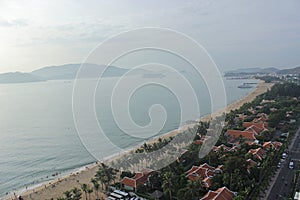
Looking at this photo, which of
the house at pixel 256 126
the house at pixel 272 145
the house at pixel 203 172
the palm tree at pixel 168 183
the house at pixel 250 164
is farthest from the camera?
the house at pixel 256 126

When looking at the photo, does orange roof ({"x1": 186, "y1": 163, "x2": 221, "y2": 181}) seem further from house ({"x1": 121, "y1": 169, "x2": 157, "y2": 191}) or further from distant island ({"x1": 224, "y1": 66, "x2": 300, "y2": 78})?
distant island ({"x1": 224, "y1": 66, "x2": 300, "y2": 78})

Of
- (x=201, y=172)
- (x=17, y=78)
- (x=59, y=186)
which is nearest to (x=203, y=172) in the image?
(x=201, y=172)

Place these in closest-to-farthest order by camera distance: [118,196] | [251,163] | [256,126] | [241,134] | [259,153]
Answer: [118,196], [251,163], [259,153], [241,134], [256,126]

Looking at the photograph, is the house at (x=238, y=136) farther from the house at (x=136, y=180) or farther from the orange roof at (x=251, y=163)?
the house at (x=136, y=180)

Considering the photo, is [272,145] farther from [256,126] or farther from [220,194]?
[220,194]

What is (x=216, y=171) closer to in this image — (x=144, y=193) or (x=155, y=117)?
(x=144, y=193)

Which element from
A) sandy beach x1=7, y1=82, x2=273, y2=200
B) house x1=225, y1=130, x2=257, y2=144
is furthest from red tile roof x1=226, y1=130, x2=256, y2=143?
sandy beach x1=7, y1=82, x2=273, y2=200

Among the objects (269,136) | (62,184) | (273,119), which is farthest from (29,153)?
Answer: (273,119)

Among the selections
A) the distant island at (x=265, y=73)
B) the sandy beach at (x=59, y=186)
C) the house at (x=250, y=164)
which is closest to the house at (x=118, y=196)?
the sandy beach at (x=59, y=186)
